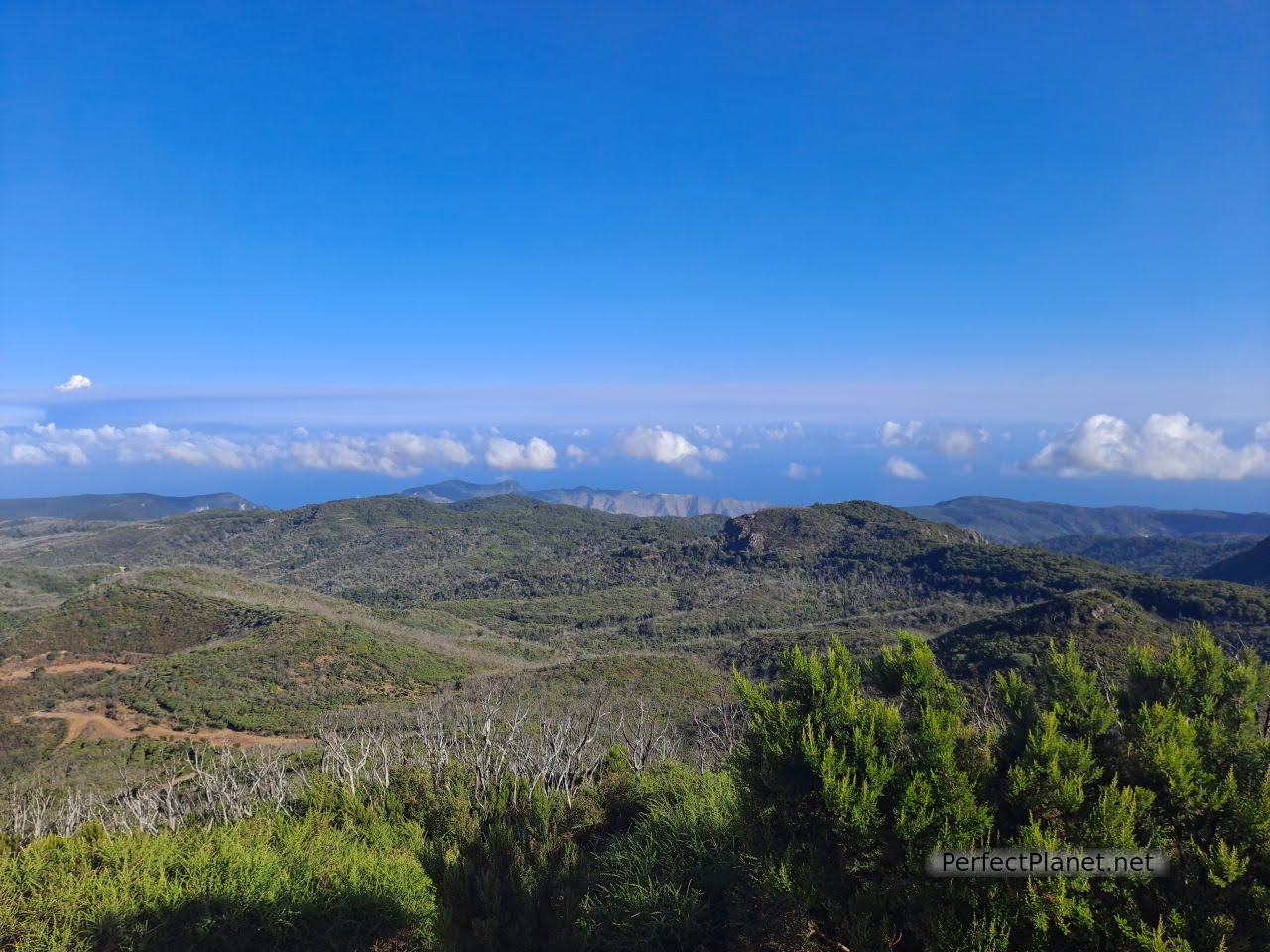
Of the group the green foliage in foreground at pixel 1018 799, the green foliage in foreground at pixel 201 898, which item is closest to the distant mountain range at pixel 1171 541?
the green foliage in foreground at pixel 1018 799

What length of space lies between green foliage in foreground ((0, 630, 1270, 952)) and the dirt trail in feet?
82.2

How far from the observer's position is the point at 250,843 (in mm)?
10461

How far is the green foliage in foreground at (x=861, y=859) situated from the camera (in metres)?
4.79

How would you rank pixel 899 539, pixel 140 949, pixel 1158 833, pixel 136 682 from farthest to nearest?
pixel 899 539 < pixel 136 682 < pixel 140 949 < pixel 1158 833

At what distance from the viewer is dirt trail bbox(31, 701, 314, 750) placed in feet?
102

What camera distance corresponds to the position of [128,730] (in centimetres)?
3241

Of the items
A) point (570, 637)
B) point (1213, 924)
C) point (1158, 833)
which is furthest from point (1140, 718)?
point (570, 637)

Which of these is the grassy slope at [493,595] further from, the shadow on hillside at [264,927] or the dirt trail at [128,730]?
the shadow on hillside at [264,927]

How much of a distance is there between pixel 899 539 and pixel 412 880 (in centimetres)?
9769

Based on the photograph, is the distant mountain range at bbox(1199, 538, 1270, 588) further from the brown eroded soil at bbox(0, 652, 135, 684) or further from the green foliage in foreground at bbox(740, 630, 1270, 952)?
the brown eroded soil at bbox(0, 652, 135, 684)

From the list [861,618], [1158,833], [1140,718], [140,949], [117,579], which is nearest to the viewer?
[1158,833]

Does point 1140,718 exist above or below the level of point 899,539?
above

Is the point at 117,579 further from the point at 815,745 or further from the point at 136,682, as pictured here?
the point at 815,745

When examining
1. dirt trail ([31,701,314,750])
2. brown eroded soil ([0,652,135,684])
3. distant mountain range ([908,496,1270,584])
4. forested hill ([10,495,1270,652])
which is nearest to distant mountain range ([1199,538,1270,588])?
distant mountain range ([908,496,1270,584])
